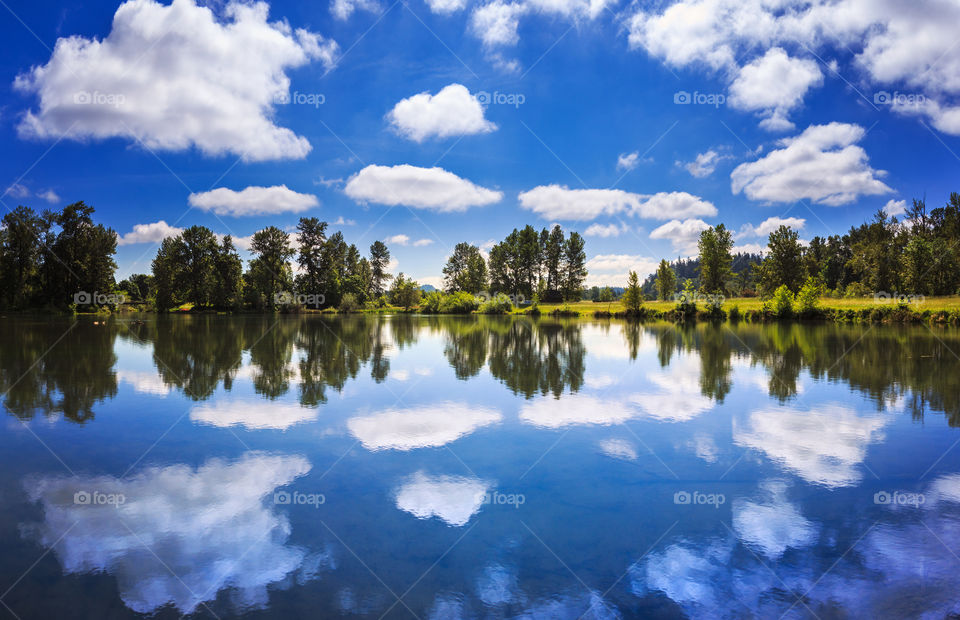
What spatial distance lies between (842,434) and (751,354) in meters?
15.6

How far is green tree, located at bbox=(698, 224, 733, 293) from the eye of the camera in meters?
82.5

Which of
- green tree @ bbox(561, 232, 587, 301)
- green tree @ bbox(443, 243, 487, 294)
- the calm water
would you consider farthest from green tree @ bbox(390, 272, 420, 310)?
the calm water

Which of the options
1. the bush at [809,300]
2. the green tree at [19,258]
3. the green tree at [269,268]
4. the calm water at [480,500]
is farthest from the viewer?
the green tree at [269,268]

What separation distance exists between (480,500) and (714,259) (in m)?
86.1

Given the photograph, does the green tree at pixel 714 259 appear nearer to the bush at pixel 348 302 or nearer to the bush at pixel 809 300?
the bush at pixel 809 300

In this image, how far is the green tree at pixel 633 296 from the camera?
219ft

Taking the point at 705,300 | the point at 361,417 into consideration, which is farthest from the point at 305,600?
the point at 705,300

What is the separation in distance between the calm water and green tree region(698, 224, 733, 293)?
235 ft

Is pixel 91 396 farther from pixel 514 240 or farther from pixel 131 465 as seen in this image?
pixel 514 240

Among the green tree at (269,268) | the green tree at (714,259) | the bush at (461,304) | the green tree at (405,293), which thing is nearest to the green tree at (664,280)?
the green tree at (714,259)

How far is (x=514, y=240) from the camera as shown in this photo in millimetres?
107062

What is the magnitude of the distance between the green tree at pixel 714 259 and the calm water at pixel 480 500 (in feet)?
235

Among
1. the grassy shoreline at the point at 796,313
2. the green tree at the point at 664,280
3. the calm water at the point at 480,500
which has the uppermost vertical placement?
the green tree at the point at 664,280

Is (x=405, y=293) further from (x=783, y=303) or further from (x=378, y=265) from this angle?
(x=783, y=303)
